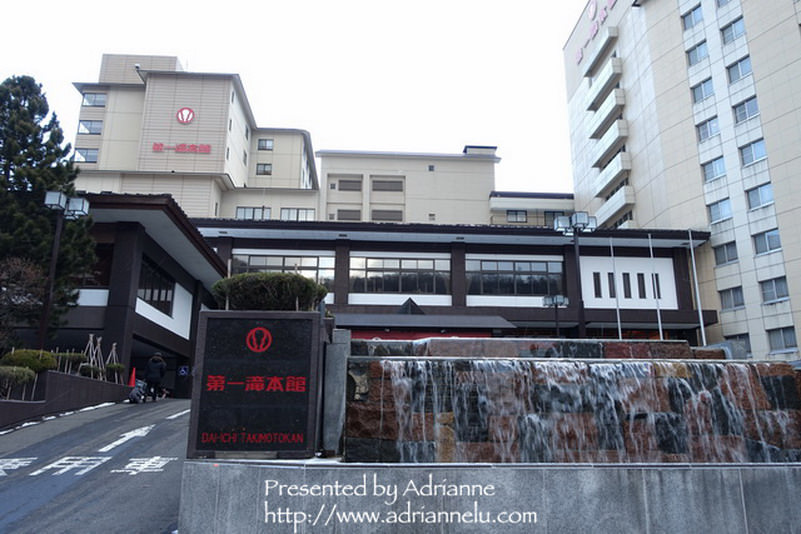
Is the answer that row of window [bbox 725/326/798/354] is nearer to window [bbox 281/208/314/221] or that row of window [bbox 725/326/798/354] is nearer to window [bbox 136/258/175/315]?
window [bbox 136/258/175/315]

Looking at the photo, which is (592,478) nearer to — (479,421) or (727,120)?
(479,421)

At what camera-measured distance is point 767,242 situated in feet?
132

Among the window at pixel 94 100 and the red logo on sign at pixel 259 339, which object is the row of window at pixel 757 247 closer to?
the red logo on sign at pixel 259 339

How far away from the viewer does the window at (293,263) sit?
39.5 meters

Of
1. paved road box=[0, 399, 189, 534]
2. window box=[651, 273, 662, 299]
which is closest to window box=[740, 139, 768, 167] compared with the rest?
window box=[651, 273, 662, 299]

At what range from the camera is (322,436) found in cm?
817

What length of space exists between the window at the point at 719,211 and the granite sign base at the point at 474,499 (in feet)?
135

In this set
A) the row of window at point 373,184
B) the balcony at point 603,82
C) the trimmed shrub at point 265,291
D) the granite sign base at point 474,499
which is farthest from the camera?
the row of window at point 373,184

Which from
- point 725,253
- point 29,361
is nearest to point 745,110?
point 725,253

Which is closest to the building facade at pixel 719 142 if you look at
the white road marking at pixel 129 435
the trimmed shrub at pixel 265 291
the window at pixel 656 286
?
the window at pixel 656 286

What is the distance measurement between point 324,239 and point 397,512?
3395 cm

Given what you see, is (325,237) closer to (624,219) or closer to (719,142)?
(719,142)

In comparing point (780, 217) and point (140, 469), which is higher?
point (780, 217)

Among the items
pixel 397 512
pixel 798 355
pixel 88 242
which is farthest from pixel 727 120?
pixel 397 512
